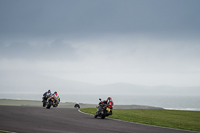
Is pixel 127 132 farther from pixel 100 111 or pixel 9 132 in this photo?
pixel 100 111

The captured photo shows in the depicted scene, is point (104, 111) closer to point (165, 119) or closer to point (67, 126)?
point (165, 119)

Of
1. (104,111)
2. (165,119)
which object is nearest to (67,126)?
(104,111)

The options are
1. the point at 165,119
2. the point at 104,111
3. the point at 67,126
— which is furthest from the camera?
the point at 165,119

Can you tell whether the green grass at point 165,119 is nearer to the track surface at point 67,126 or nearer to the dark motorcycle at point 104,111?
the dark motorcycle at point 104,111

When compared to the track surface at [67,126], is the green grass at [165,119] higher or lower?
higher

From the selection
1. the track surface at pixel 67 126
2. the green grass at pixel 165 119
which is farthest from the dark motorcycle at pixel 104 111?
the track surface at pixel 67 126

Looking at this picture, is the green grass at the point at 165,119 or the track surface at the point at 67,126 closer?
the track surface at the point at 67,126

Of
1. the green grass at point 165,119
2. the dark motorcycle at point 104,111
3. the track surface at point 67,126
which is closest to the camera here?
the track surface at point 67,126

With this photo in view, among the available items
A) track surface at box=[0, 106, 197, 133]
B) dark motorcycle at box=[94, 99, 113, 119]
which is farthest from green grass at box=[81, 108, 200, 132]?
track surface at box=[0, 106, 197, 133]

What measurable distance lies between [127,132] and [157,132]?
192 cm

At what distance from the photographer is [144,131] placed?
16.2 meters

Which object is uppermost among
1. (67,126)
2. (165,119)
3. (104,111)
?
(104,111)

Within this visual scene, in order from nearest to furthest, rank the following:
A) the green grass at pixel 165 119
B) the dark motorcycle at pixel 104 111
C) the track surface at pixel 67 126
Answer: the track surface at pixel 67 126, the green grass at pixel 165 119, the dark motorcycle at pixel 104 111

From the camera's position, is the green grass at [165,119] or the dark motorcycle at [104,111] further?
Answer: the dark motorcycle at [104,111]
